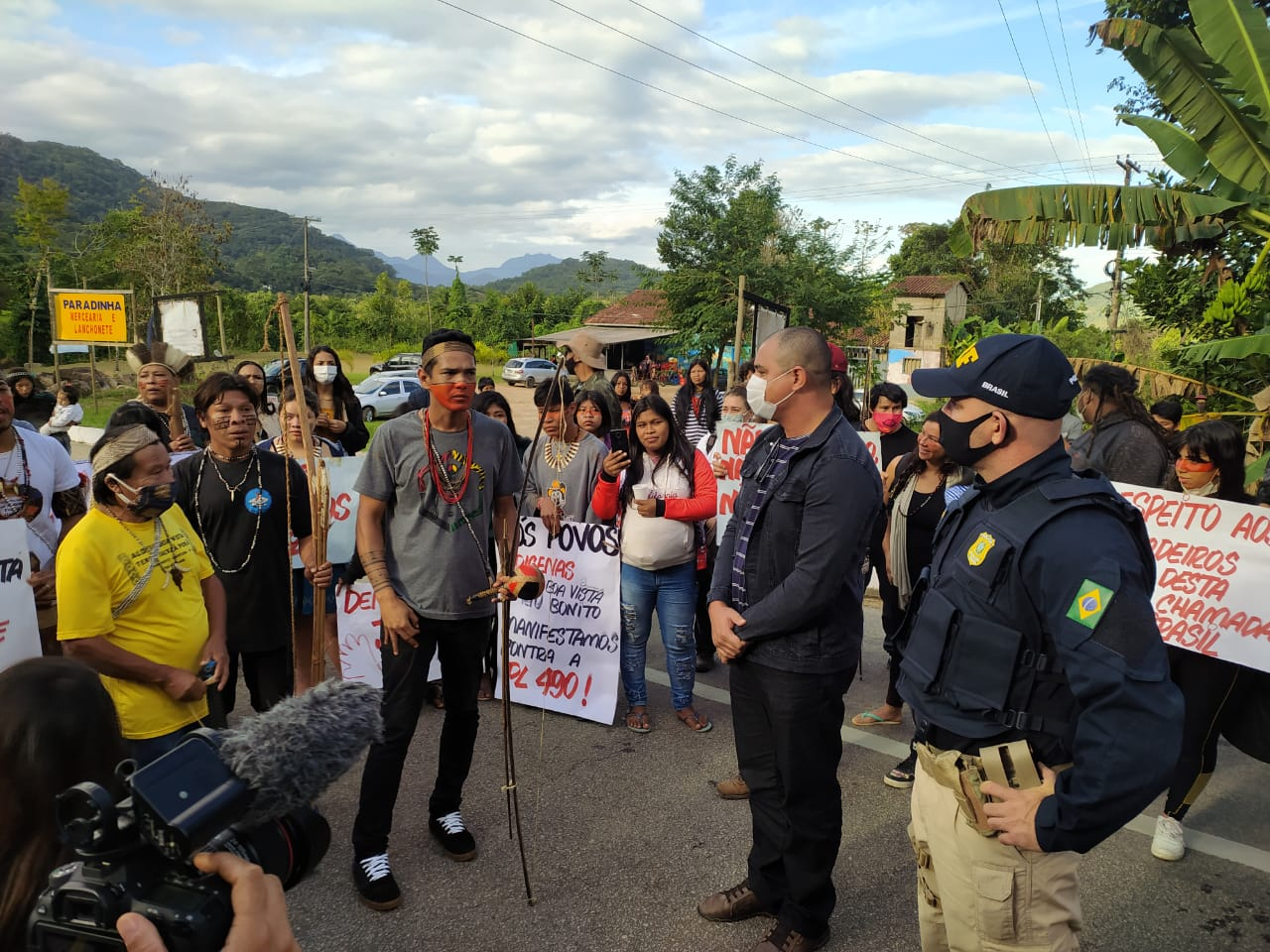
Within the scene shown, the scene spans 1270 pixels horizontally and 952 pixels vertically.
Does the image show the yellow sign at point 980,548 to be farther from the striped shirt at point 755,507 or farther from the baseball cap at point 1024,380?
the striped shirt at point 755,507

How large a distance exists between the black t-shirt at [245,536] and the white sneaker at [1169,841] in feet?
13.5

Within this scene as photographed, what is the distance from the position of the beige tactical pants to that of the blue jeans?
2625mm

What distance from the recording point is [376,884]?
3.14 meters

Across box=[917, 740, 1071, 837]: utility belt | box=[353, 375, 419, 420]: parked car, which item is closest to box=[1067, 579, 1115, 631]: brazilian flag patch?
box=[917, 740, 1071, 837]: utility belt

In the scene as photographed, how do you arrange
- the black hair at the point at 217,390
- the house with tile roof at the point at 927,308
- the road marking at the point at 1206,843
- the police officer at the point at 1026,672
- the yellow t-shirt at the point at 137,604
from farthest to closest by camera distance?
the house with tile roof at the point at 927,308 < the black hair at the point at 217,390 < the road marking at the point at 1206,843 < the yellow t-shirt at the point at 137,604 < the police officer at the point at 1026,672

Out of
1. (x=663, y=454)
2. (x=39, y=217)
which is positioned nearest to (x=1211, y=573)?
(x=663, y=454)

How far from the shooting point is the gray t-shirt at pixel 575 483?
5016 mm

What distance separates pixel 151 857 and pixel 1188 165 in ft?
32.5

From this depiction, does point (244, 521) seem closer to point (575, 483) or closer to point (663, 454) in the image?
point (575, 483)

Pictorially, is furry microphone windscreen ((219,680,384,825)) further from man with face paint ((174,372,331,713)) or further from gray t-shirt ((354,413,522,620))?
man with face paint ((174,372,331,713))

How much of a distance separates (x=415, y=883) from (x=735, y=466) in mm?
3895

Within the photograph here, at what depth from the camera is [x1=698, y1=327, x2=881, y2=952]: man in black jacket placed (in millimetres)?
2779

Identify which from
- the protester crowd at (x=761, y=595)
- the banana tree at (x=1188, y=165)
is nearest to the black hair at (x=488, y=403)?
the protester crowd at (x=761, y=595)

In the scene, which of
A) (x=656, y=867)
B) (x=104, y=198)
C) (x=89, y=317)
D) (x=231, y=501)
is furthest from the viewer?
(x=104, y=198)
